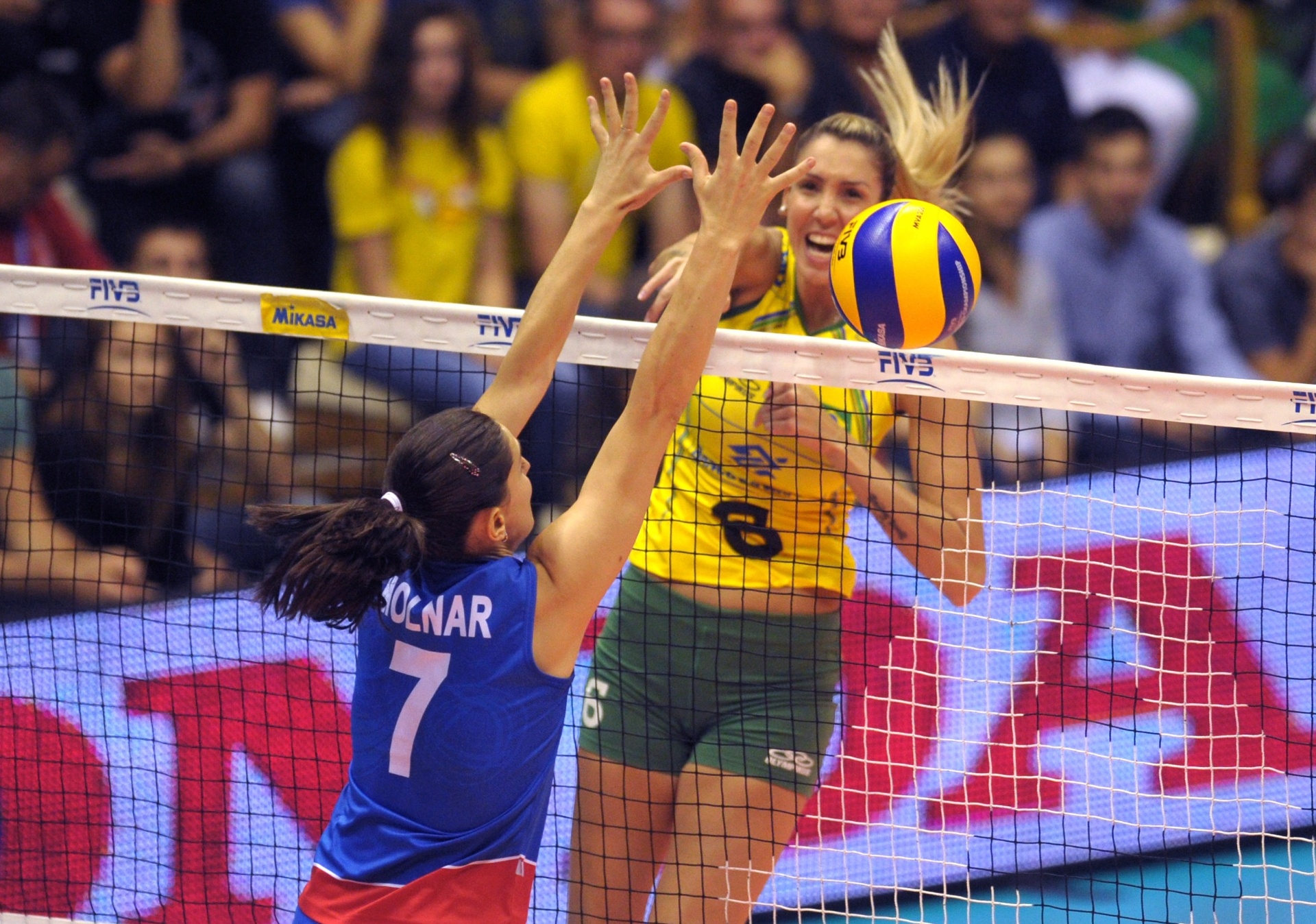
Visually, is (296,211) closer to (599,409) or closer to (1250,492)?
(599,409)

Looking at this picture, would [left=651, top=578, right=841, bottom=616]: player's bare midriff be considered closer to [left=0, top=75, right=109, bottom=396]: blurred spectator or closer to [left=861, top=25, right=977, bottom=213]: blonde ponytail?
[left=861, top=25, right=977, bottom=213]: blonde ponytail

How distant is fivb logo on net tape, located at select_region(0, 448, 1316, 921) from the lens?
197 inches

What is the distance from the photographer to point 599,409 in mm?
6320

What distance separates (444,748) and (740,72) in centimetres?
559

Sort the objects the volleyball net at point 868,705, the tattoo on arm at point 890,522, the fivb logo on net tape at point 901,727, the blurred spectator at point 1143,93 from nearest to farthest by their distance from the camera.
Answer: the tattoo on arm at point 890,522, the volleyball net at point 868,705, the fivb logo on net tape at point 901,727, the blurred spectator at point 1143,93

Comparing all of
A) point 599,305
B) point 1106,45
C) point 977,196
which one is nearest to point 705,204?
point 599,305

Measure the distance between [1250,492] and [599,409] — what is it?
8.40 ft

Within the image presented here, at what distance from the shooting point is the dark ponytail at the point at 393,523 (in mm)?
3059

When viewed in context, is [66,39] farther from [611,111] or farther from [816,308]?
[611,111]

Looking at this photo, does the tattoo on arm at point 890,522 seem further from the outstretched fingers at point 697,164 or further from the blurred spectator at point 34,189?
the blurred spectator at point 34,189

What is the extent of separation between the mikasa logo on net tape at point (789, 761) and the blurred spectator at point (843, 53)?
4.82 m

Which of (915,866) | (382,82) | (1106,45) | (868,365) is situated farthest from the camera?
(1106,45)

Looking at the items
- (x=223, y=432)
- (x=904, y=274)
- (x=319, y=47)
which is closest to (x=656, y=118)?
(x=904, y=274)

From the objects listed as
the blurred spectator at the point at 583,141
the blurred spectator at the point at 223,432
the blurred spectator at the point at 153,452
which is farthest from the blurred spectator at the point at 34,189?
the blurred spectator at the point at 583,141
